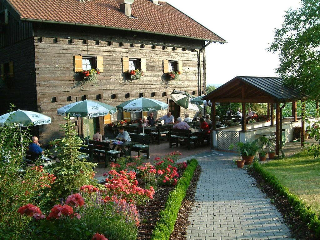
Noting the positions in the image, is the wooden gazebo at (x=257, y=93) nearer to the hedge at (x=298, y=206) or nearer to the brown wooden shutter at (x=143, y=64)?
the hedge at (x=298, y=206)

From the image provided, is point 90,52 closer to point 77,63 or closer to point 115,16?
point 77,63

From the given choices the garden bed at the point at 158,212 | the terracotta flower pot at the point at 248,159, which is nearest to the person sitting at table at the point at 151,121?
the terracotta flower pot at the point at 248,159

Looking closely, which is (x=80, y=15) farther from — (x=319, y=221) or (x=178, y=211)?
(x=319, y=221)

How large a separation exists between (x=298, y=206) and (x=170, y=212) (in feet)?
8.77

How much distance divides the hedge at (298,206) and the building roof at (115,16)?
12.0m

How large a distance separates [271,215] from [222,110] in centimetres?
1948

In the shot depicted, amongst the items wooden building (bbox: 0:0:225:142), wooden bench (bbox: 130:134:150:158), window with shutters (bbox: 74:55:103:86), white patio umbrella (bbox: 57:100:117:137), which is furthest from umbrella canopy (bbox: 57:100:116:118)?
window with shutters (bbox: 74:55:103:86)

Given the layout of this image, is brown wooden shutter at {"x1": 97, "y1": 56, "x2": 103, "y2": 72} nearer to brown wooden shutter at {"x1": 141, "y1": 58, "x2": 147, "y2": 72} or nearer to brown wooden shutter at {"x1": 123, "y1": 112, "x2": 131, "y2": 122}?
brown wooden shutter at {"x1": 141, "y1": 58, "x2": 147, "y2": 72}

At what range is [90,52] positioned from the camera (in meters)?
18.6

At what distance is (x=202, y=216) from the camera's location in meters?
7.64

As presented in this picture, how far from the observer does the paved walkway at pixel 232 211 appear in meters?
6.66

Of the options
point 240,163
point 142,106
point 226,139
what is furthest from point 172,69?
point 240,163

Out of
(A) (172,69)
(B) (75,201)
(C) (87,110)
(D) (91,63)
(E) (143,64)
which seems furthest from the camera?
(A) (172,69)

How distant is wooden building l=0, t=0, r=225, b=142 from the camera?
16984 mm
